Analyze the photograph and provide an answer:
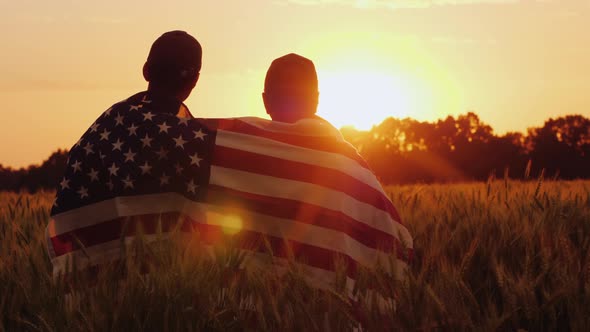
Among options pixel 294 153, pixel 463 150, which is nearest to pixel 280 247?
pixel 294 153

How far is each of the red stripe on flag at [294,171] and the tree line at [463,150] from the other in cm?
1857

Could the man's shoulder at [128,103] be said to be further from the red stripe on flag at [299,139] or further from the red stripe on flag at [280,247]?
the red stripe on flag at [280,247]

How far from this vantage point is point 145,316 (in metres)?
2.41

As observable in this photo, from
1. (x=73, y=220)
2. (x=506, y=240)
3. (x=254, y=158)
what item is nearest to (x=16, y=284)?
(x=73, y=220)

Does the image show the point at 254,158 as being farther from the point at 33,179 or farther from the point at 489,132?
the point at 489,132

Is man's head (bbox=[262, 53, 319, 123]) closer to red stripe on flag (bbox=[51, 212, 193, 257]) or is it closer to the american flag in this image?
the american flag

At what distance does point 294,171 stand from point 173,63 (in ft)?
3.24

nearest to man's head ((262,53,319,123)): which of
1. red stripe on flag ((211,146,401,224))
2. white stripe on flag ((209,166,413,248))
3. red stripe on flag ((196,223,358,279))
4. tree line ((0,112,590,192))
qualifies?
red stripe on flag ((211,146,401,224))

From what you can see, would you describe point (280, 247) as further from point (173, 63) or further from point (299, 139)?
point (173, 63)

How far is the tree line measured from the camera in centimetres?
2538

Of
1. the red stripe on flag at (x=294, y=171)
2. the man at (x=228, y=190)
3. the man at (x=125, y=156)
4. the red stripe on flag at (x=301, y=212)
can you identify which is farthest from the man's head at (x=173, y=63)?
the red stripe on flag at (x=301, y=212)

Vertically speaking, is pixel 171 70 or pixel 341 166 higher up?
pixel 171 70

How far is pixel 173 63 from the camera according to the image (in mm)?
4031

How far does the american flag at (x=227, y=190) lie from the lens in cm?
376
